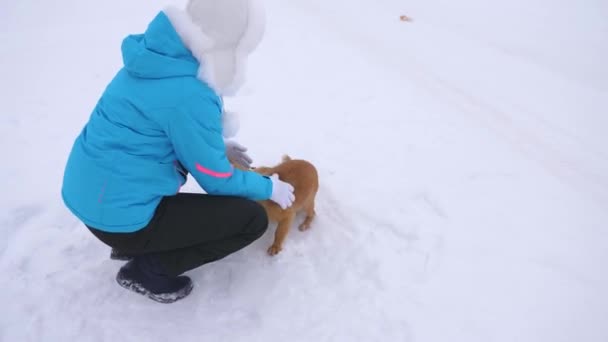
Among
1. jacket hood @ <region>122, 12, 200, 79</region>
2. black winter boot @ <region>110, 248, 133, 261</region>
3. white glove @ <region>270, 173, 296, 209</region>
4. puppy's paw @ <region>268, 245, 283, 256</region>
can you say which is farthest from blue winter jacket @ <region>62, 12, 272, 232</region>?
puppy's paw @ <region>268, 245, 283, 256</region>

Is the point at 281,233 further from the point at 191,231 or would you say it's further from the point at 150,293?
the point at 150,293

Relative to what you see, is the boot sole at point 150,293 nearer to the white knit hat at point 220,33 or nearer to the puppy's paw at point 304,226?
the puppy's paw at point 304,226

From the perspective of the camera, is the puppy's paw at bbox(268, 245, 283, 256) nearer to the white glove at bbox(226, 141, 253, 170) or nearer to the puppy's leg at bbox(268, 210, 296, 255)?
the puppy's leg at bbox(268, 210, 296, 255)

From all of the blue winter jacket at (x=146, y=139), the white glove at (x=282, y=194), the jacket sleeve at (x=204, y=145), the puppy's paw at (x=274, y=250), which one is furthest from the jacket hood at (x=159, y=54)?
the puppy's paw at (x=274, y=250)

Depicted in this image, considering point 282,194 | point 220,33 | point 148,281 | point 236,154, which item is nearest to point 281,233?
point 282,194

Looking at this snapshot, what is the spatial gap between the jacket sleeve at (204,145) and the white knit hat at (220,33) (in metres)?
0.10

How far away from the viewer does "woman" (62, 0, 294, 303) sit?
Result: 53.9 inches

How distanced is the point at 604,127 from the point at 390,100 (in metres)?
1.83

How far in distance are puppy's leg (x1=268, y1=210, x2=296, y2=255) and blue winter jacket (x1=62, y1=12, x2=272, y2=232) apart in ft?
1.74

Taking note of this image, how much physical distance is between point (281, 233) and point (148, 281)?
690 mm

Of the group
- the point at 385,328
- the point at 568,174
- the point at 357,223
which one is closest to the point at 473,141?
the point at 568,174

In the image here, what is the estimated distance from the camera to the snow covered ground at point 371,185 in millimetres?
1930

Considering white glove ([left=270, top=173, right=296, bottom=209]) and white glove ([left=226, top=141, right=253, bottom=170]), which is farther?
white glove ([left=226, top=141, right=253, bottom=170])

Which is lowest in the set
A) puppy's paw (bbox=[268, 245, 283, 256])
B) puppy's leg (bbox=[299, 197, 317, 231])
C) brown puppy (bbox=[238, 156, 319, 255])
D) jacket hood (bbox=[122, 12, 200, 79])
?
puppy's paw (bbox=[268, 245, 283, 256])
